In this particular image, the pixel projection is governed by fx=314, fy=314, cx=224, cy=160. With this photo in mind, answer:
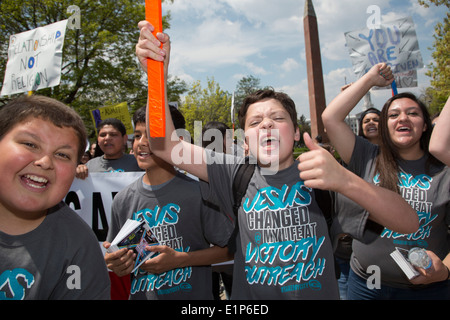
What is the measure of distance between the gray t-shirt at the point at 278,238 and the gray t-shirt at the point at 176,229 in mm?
374

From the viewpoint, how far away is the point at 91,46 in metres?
13.6

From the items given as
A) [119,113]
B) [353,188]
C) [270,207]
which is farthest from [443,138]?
[119,113]

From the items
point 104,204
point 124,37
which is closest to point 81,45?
point 124,37

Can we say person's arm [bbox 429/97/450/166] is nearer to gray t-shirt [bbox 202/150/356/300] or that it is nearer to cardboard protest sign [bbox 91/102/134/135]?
gray t-shirt [bbox 202/150/356/300]

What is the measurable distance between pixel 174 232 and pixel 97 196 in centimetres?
132

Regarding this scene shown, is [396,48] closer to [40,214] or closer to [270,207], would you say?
[270,207]

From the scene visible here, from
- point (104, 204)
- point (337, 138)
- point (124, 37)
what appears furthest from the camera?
point (124, 37)

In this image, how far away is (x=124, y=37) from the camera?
47.9ft

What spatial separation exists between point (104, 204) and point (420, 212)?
2646mm

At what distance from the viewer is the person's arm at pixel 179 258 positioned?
188cm

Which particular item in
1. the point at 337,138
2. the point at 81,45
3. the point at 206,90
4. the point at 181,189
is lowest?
the point at 181,189

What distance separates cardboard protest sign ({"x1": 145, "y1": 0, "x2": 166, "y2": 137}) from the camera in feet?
4.86
